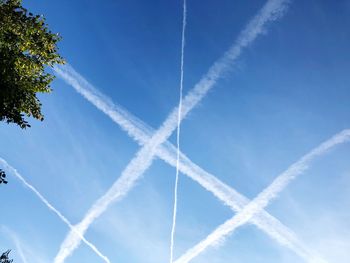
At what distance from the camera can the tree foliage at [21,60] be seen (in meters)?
19.8

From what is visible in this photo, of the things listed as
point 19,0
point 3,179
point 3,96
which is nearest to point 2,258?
point 3,179

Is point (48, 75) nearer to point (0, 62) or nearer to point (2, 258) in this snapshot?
point (0, 62)

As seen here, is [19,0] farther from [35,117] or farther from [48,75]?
[35,117]

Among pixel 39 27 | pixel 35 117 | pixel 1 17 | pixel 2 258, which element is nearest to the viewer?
pixel 1 17

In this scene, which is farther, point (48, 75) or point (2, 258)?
point (2, 258)

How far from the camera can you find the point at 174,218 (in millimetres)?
64562

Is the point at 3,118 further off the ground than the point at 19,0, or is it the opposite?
the point at 19,0

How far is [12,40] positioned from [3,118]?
438 centimetres

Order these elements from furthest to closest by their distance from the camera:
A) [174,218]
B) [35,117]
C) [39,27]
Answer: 1. [174,218]
2. [35,117]
3. [39,27]

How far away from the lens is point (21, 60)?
20156 millimetres

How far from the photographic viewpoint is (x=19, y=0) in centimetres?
2161

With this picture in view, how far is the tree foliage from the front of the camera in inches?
779

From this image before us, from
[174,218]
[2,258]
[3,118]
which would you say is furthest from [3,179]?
[174,218]

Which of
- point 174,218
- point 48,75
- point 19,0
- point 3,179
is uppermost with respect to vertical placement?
point 174,218
